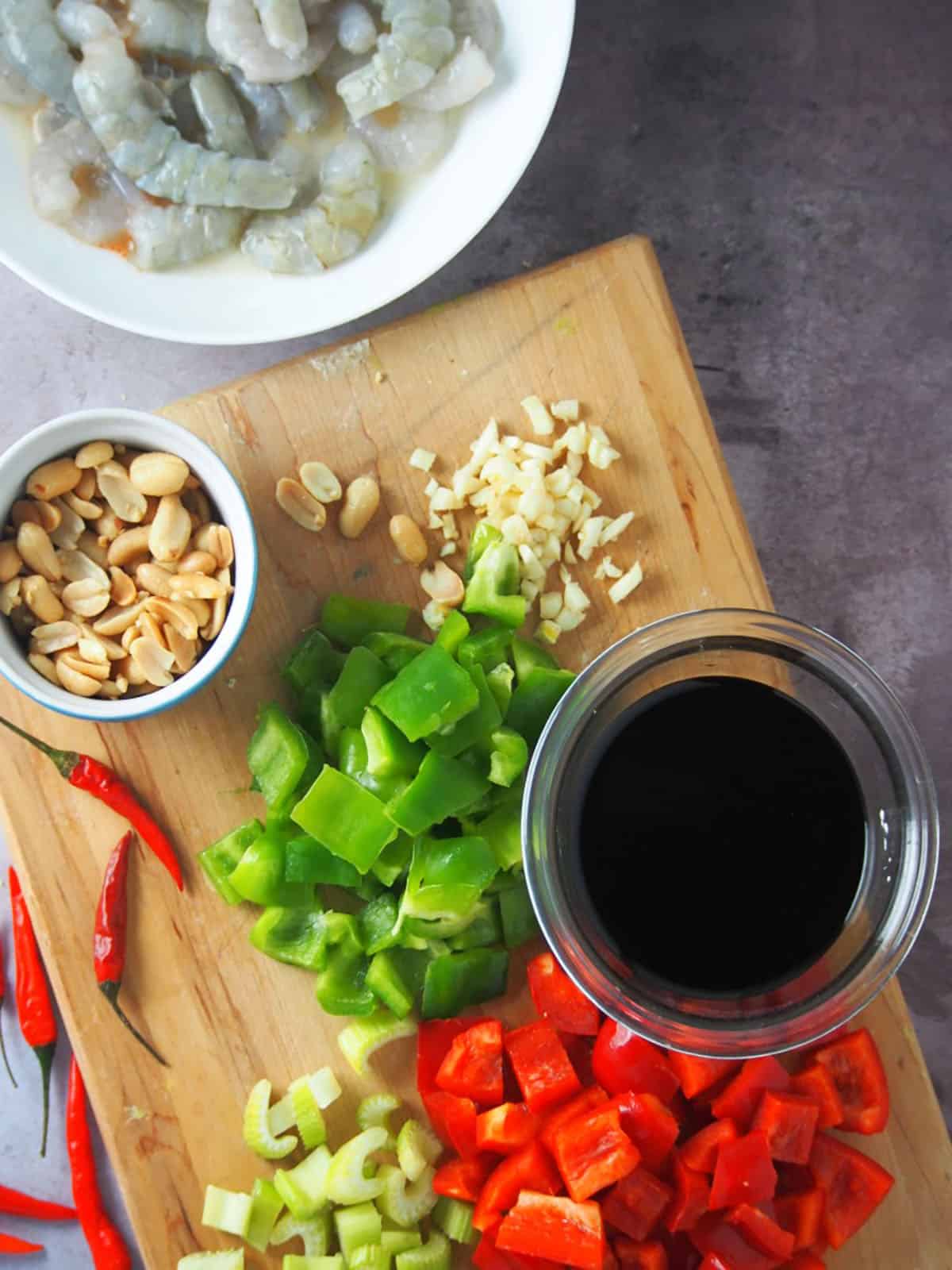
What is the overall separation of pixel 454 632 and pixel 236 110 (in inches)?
31.4

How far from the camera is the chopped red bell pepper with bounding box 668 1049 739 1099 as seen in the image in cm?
177

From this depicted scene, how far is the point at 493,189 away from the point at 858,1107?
1457 millimetres

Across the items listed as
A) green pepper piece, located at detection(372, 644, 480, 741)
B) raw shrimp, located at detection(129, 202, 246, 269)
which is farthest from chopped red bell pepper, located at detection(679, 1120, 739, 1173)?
raw shrimp, located at detection(129, 202, 246, 269)

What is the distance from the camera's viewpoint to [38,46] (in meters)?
1.61

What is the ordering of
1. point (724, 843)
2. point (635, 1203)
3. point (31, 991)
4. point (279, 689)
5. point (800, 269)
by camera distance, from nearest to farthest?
1. point (724, 843)
2. point (635, 1203)
3. point (279, 689)
4. point (31, 991)
5. point (800, 269)

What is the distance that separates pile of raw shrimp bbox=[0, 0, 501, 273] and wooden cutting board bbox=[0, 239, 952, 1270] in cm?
22

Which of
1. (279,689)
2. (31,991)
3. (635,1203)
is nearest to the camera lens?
(635,1203)

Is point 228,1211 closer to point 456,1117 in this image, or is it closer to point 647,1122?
point 456,1117

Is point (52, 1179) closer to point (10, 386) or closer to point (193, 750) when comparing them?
point (193, 750)

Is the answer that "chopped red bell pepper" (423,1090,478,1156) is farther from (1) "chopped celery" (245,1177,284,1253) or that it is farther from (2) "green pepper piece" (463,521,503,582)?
(2) "green pepper piece" (463,521,503,582)

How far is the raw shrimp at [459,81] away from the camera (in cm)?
165

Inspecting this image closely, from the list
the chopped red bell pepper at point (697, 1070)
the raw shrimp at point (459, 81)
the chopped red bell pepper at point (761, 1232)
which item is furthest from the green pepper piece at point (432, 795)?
the raw shrimp at point (459, 81)

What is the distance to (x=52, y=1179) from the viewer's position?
2141 millimetres

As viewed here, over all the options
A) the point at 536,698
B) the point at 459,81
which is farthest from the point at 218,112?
the point at 536,698
